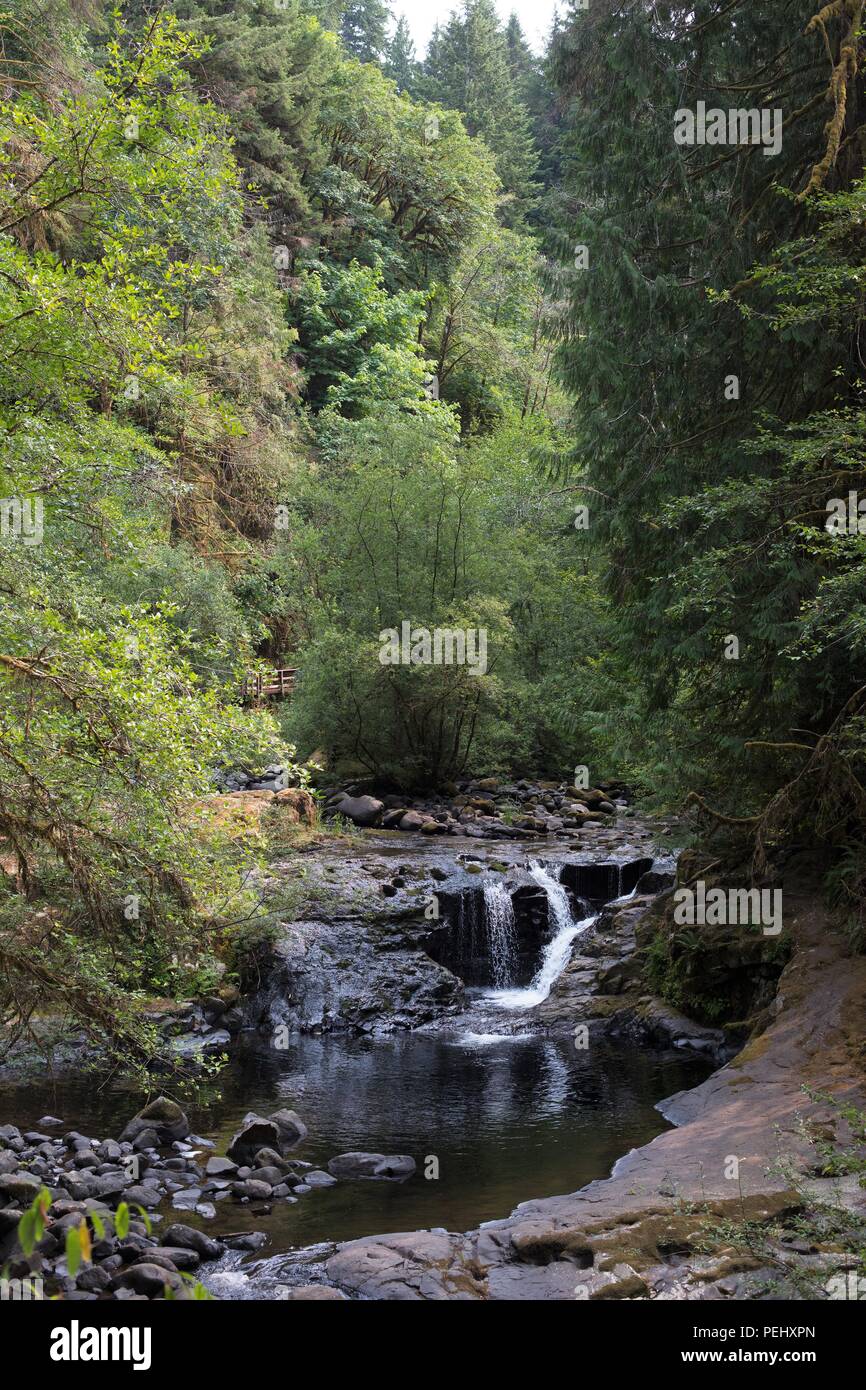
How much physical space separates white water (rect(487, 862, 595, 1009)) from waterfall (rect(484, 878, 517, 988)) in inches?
16.7

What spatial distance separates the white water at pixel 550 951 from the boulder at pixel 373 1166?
5359mm

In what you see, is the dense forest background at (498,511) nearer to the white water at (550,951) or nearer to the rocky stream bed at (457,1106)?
the rocky stream bed at (457,1106)

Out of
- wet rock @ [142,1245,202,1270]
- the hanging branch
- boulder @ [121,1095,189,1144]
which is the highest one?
the hanging branch

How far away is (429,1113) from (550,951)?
5443 millimetres

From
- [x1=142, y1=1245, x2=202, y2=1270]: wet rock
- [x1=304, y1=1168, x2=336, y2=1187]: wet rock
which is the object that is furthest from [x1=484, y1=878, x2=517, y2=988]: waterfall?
[x1=142, y1=1245, x2=202, y2=1270]: wet rock

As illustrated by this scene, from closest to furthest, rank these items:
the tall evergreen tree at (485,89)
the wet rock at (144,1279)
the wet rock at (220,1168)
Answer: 1. the wet rock at (144,1279)
2. the wet rock at (220,1168)
3. the tall evergreen tree at (485,89)

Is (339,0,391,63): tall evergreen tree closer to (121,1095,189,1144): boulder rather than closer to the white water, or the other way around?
the white water

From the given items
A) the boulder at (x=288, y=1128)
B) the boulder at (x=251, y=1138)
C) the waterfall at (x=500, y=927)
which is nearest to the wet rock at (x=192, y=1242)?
the boulder at (x=251, y=1138)

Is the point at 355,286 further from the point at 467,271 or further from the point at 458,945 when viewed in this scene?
the point at 458,945

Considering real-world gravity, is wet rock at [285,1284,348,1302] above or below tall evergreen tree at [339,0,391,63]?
below

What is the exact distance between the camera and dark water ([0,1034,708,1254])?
7.86m

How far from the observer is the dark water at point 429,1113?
309 inches
